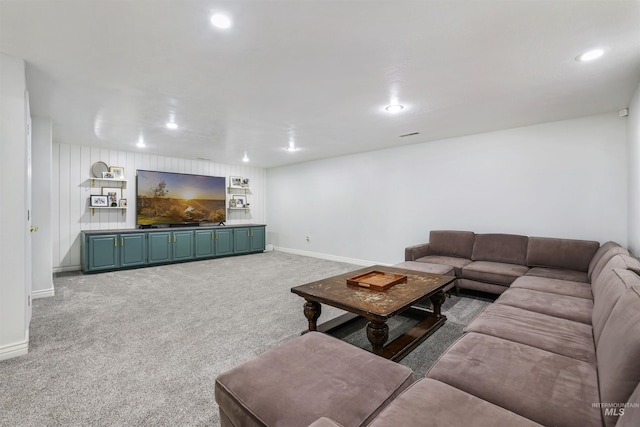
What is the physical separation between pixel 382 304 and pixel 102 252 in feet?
16.9

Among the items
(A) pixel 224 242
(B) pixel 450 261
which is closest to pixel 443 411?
(B) pixel 450 261

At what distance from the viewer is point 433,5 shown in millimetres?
1639

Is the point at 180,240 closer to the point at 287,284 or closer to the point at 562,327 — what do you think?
the point at 287,284

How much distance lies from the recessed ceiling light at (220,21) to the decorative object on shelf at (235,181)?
228 inches

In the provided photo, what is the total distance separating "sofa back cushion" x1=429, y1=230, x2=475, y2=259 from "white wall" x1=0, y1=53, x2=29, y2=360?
184 inches

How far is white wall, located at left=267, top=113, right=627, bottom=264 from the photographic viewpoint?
351 cm

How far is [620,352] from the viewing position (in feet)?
3.42

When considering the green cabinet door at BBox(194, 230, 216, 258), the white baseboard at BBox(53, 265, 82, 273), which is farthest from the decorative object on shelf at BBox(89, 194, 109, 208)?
the green cabinet door at BBox(194, 230, 216, 258)

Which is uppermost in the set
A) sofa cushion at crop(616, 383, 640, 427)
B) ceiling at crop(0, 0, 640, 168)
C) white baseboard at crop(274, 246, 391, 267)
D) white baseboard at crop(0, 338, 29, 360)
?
ceiling at crop(0, 0, 640, 168)

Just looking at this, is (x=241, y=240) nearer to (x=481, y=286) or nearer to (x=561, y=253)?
(x=481, y=286)

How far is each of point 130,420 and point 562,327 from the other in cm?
261

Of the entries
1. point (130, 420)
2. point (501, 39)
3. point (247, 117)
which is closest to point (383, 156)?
point (247, 117)

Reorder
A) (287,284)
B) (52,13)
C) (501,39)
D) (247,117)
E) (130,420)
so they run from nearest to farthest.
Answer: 1. (130,420)
2. (52,13)
3. (501,39)
4. (247,117)
5. (287,284)

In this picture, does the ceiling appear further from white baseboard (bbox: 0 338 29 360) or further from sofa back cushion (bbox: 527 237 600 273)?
white baseboard (bbox: 0 338 29 360)
